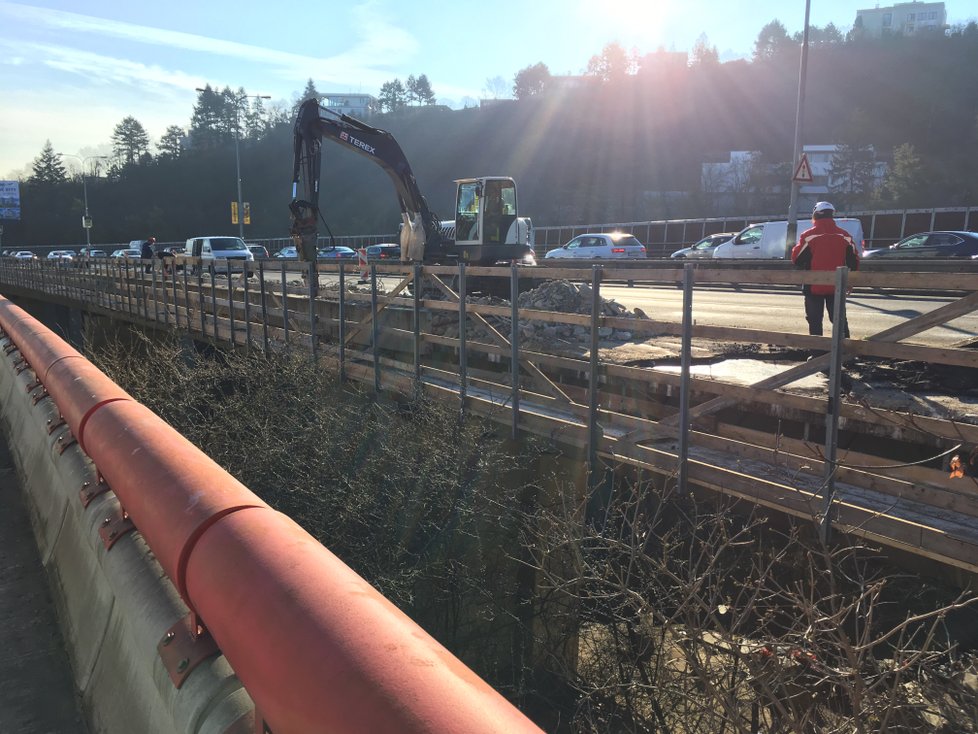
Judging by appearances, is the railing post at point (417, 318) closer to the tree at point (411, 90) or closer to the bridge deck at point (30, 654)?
the bridge deck at point (30, 654)

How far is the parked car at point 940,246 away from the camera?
2616cm

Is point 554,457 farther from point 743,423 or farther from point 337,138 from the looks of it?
point 337,138

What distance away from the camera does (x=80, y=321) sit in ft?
72.0

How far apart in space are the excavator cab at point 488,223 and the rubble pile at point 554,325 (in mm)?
7375

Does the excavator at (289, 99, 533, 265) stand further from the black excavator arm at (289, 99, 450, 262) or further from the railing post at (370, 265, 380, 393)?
the railing post at (370, 265, 380, 393)

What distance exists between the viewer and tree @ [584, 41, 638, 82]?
119 meters

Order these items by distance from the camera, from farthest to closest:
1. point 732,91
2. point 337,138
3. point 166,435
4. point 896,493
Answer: point 732,91
point 337,138
point 896,493
point 166,435

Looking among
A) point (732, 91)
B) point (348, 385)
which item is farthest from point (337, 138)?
point (732, 91)

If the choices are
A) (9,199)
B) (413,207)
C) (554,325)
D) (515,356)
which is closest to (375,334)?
(515,356)

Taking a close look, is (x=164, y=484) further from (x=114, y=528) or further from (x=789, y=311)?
(x=789, y=311)

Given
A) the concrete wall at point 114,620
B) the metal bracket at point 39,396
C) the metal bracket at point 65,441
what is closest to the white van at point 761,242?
the metal bracket at point 39,396

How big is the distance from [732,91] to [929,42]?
26.6m

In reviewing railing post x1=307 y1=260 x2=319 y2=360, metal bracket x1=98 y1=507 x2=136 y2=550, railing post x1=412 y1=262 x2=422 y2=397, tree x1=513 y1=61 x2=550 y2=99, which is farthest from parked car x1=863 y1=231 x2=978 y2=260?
tree x1=513 y1=61 x2=550 y2=99

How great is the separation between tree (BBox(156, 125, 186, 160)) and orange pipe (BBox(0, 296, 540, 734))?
5293 inches
